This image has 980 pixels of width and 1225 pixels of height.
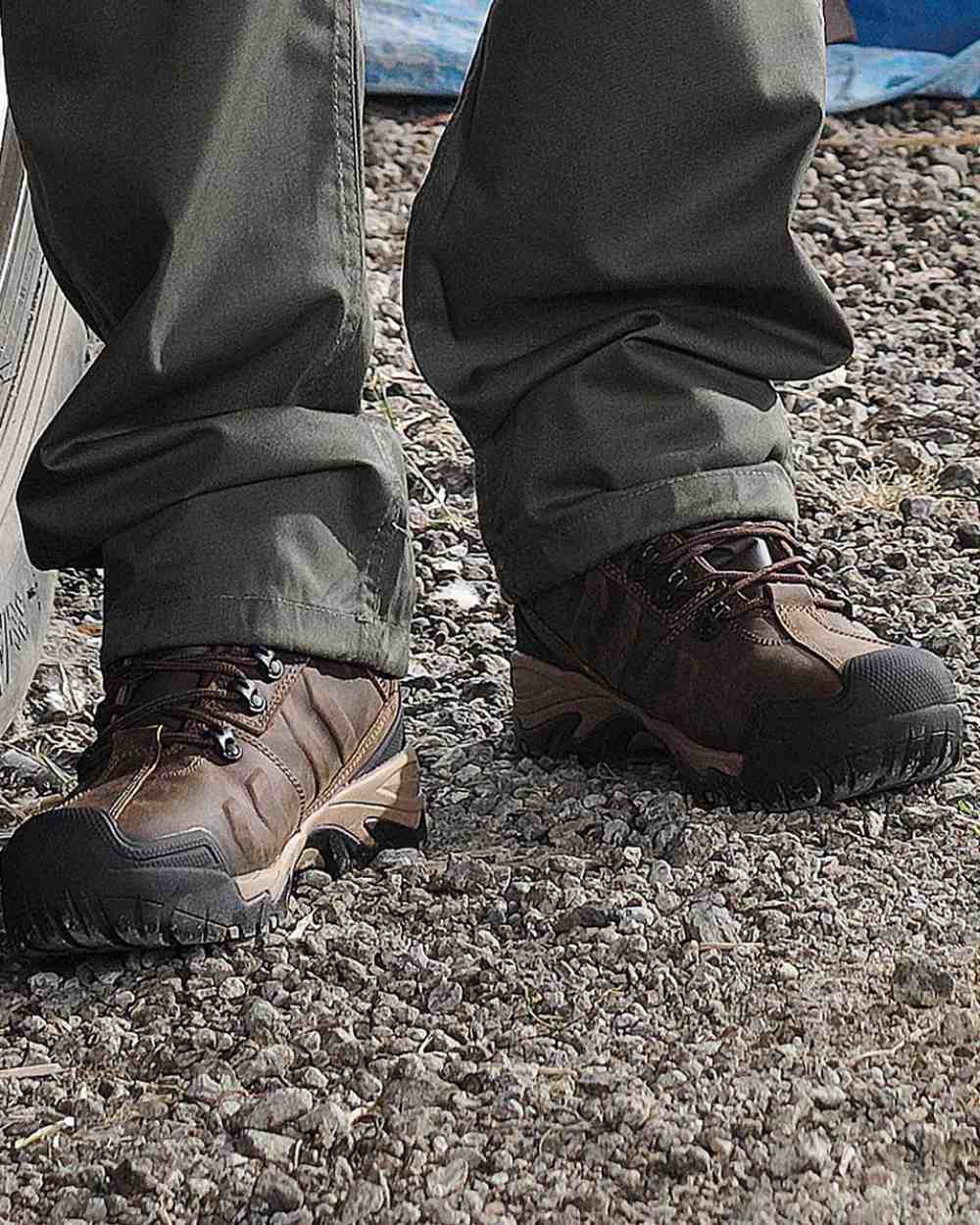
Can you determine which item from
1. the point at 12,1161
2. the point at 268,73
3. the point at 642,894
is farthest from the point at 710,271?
the point at 12,1161

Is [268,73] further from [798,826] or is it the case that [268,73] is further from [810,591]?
[798,826]

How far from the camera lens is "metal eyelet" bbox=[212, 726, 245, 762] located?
1.42 m

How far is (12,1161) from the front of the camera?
46.8 inches

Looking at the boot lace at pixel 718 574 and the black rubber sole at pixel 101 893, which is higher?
the boot lace at pixel 718 574

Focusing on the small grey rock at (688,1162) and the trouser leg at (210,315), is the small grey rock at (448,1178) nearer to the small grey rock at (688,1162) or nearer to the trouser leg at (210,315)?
the small grey rock at (688,1162)

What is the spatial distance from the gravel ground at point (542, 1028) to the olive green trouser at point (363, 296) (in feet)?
0.73

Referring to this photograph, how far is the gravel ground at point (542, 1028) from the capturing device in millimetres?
1126

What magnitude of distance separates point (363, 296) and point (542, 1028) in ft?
1.90

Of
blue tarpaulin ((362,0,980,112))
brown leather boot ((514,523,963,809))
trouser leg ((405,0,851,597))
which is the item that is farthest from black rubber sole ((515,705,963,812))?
blue tarpaulin ((362,0,980,112))

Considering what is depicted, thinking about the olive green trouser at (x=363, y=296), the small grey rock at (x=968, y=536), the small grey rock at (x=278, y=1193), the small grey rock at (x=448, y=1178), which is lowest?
the small grey rock at (x=968, y=536)

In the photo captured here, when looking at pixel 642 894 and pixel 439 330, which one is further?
pixel 439 330

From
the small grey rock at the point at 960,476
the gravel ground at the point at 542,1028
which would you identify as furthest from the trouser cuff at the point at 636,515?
the small grey rock at the point at 960,476

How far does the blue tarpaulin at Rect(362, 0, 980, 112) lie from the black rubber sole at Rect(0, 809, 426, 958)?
9.10 feet

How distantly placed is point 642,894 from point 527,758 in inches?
13.2
